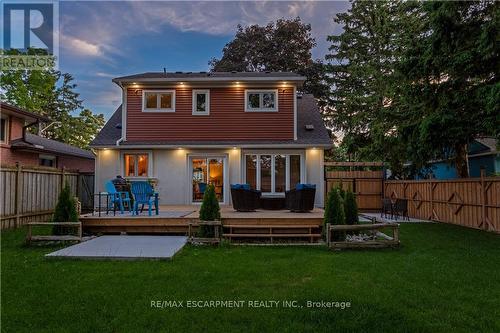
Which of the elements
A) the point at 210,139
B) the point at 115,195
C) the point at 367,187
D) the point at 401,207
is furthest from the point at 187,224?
the point at 367,187

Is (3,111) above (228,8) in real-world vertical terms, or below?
below

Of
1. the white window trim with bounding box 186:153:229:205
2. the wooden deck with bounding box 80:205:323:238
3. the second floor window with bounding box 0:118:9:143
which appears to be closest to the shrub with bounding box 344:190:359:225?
the wooden deck with bounding box 80:205:323:238

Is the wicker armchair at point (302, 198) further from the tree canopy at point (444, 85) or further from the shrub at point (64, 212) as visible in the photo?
the shrub at point (64, 212)

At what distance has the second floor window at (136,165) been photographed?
43.5 feet

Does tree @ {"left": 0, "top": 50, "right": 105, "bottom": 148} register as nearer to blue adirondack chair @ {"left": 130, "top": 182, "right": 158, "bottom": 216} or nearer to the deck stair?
blue adirondack chair @ {"left": 130, "top": 182, "right": 158, "bottom": 216}

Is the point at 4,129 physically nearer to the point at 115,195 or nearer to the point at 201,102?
the point at 201,102

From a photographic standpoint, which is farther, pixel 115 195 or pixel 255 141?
pixel 255 141

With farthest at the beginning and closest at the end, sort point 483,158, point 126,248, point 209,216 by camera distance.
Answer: point 483,158, point 209,216, point 126,248

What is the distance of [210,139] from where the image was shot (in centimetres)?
1326

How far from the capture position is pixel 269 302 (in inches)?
153

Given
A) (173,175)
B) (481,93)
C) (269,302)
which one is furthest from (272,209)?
(269,302)

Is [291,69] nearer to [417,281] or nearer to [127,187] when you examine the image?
[127,187]

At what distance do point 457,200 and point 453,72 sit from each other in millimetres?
4106

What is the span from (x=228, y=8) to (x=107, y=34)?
6112 millimetres
